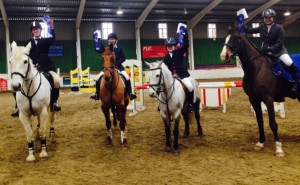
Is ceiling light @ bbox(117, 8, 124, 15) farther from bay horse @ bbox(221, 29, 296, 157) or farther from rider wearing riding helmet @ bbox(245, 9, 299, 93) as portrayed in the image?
bay horse @ bbox(221, 29, 296, 157)

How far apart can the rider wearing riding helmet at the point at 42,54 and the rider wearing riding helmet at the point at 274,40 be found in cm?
417

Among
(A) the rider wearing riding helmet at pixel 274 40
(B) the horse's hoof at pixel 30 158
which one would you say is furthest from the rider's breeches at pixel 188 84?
(B) the horse's hoof at pixel 30 158

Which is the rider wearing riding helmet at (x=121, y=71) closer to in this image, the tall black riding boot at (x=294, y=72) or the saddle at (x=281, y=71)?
the saddle at (x=281, y=71)

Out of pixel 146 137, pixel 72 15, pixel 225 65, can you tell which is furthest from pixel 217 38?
pixel 146 137

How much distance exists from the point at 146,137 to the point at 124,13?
22665 mm

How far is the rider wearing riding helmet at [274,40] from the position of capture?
575cm

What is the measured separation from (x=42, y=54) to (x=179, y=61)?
3.01m

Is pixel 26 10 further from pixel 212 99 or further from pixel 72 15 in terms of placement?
pixel 212 99

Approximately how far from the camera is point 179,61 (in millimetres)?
6707

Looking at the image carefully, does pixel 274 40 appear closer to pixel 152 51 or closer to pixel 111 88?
pixel 111 88

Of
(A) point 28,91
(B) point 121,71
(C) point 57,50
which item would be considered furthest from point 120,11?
(A) point 28,91

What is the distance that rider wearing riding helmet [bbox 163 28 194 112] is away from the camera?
21.3 ft

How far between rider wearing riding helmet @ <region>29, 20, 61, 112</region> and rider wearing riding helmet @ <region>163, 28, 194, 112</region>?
2.53 metres

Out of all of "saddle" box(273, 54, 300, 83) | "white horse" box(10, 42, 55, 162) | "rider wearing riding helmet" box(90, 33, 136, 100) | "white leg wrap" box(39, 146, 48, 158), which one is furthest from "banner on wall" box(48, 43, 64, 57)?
"saddle" box(273, 54, 300, 83)
